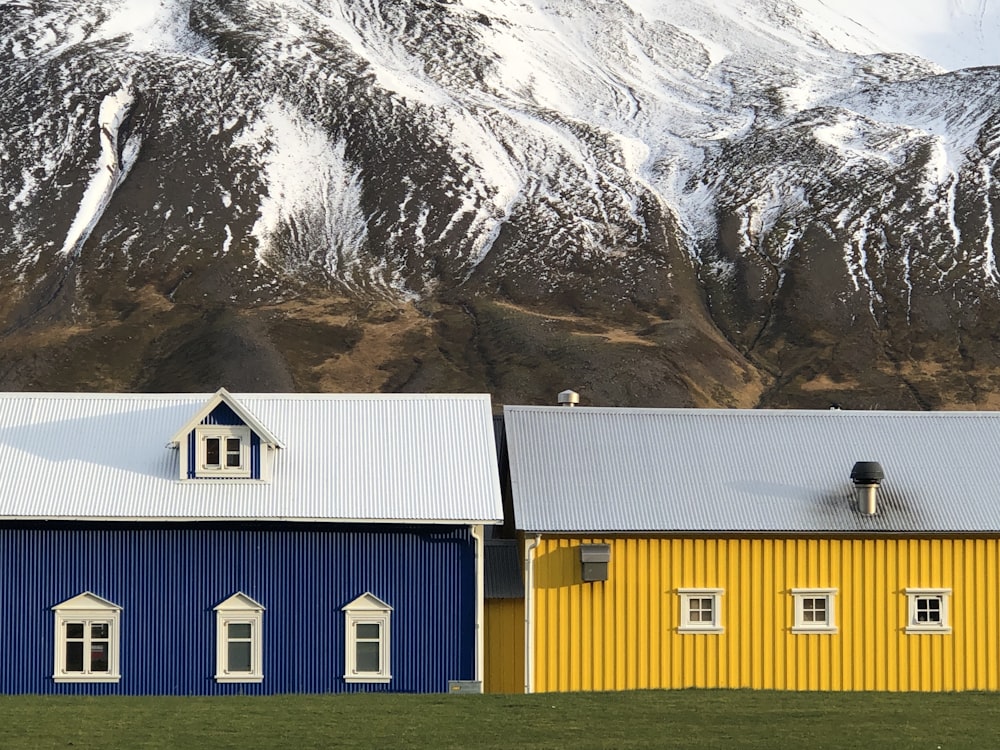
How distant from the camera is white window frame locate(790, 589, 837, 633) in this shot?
29.8 m

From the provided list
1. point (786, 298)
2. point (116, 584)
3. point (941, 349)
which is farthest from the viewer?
point (786, 298)

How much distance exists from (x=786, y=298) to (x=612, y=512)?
336 feet

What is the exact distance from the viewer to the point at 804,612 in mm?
29969

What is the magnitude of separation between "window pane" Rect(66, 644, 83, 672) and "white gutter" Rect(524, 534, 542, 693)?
326 inches

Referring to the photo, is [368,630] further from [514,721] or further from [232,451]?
[514,721]

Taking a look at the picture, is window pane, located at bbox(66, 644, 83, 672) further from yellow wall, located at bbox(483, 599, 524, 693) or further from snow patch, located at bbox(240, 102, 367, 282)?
snow patch, located at bbox(240, 102, 367, 282)

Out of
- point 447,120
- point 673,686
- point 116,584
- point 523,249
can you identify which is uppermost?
point 447,120

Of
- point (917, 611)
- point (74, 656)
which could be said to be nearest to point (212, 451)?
point (74, 656)

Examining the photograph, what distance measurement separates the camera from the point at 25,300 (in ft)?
410

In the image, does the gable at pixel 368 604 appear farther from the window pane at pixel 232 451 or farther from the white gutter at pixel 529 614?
the window pane at pixel 232 451

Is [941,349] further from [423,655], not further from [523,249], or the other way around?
[423,655]

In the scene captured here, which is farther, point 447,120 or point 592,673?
point 447,120

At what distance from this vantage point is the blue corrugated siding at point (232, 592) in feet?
94.4

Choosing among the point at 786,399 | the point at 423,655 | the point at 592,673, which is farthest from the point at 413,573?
the point at 786,399
